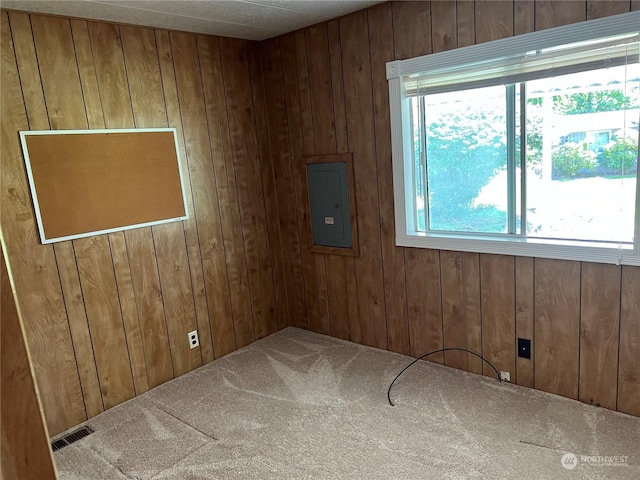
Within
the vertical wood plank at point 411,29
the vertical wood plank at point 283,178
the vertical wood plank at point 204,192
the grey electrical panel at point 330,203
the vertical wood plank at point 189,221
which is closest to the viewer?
the vertical wood plank at point 411,29

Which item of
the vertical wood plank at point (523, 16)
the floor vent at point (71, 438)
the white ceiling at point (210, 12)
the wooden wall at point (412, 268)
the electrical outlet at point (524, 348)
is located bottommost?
→ the floor vent at point (71, 438)

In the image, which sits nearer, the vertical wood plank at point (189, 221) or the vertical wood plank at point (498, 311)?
the vertical wood plank at point (498, 311)

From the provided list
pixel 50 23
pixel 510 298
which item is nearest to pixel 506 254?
pixel 510 298

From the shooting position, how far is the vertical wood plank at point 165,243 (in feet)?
9.43

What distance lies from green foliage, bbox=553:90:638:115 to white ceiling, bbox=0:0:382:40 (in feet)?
4.14

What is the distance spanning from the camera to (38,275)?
2.54 meters

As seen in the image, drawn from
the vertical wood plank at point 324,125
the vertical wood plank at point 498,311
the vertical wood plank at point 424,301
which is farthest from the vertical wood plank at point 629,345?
the vertical wood plank at point 324,125

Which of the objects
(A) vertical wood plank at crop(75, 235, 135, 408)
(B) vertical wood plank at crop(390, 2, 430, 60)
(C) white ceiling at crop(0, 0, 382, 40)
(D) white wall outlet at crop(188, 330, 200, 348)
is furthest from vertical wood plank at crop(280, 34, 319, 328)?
(A) vertical wood plank at crop(75, 235, 135, 408)

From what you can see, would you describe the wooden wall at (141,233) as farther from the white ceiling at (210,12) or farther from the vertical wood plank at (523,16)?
the vertical wood plank at (523,16)

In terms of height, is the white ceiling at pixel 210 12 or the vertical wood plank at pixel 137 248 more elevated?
the white ceiling at pixel 210 12

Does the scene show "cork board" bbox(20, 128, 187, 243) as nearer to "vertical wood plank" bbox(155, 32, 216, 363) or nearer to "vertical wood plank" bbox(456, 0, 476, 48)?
"vertical wood plank" bbox(155, 32, 216, 363)

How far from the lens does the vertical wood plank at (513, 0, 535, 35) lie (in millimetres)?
2336

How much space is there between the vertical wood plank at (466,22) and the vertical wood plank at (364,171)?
0.63 metres

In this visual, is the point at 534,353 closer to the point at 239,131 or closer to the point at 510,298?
the point at 510,298
